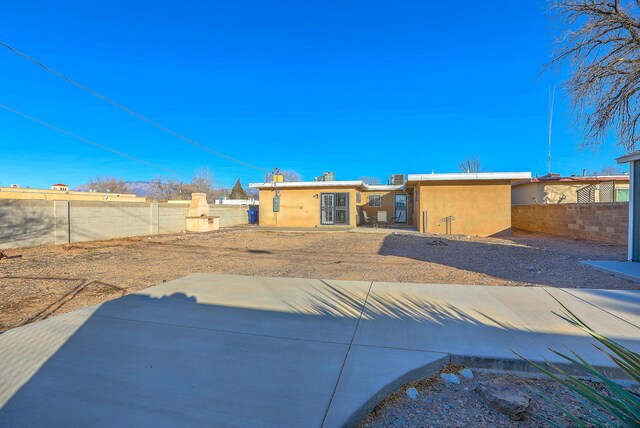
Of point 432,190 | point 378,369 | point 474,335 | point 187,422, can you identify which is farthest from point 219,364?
point 432,190

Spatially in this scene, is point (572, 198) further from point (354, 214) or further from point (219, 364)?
point (219, 364)

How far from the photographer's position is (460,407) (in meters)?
2.29

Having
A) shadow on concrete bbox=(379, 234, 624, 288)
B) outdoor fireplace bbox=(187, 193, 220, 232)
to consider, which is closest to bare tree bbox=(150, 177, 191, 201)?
outdoor fireplace bbox=(187, 193, 220, 232)

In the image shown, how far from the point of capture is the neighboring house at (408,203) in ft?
52.3

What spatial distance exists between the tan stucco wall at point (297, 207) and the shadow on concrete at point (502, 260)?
7.97 m

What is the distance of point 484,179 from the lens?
15648mm

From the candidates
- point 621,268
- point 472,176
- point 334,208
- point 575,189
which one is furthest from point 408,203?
point 621,268

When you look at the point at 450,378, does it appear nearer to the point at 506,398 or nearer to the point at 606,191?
the point at 506,398

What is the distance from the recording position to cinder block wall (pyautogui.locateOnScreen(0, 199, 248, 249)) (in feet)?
36.5

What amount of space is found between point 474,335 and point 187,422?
2.66 m

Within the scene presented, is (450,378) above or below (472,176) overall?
below

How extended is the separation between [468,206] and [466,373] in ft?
49.4

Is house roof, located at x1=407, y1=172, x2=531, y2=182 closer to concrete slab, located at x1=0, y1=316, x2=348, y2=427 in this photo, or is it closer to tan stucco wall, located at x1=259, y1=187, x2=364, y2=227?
tan stucco wall, located at x1=259, y1=187, x2=364, y2=227

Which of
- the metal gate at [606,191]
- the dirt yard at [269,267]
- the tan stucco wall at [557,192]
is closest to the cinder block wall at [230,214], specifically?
the dirt yard at [269,267]
